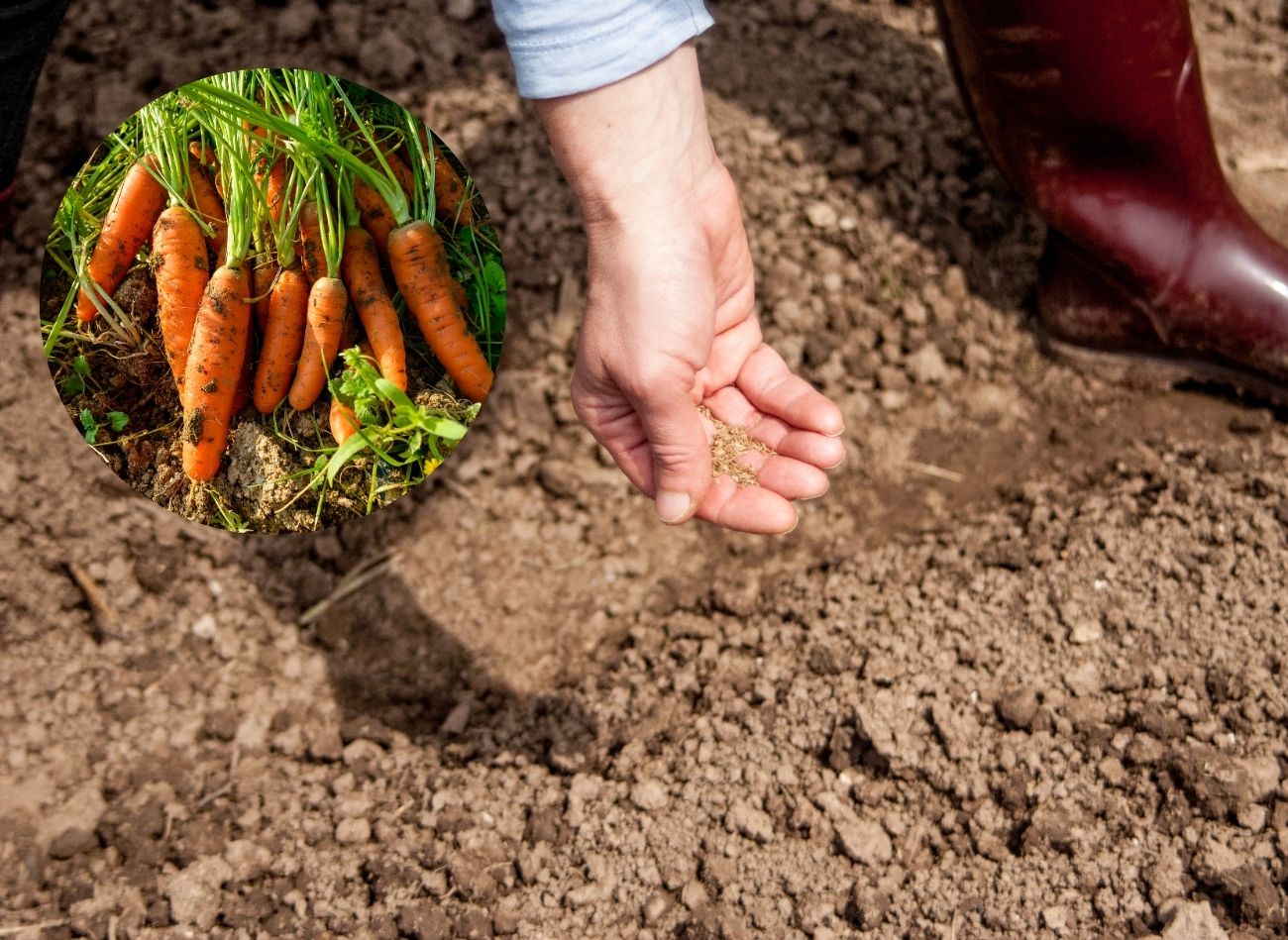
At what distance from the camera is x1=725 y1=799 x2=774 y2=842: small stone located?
181cm

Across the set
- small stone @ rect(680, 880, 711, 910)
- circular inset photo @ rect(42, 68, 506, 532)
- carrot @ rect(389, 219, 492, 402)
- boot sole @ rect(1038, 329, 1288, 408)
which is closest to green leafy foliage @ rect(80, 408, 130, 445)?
circular inset photo @ rect(42, 68, 506, 532)

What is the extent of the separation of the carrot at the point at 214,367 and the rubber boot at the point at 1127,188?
140cm

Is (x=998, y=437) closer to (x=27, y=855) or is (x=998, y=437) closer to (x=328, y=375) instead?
(x=328, y=375)

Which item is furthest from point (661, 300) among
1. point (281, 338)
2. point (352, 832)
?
point (352, 832)

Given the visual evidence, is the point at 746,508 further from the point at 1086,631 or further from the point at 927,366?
the point at 927,366

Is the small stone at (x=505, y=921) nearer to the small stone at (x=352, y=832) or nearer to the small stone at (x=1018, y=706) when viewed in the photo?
the small stone at (x=352, y=832)

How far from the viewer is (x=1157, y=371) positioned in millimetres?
2414

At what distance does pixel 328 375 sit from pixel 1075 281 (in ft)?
5.38

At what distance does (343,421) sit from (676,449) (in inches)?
18.9

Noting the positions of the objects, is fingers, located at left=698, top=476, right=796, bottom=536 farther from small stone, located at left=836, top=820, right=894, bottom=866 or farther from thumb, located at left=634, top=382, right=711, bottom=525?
small stone, located at left=836, top=820, right=894, bottom=866

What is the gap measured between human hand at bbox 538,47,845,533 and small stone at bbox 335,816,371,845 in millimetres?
741

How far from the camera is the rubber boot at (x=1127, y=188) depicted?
200cm

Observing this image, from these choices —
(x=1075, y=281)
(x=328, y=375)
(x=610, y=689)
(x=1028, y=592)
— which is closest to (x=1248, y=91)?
(x=1075, y=281)

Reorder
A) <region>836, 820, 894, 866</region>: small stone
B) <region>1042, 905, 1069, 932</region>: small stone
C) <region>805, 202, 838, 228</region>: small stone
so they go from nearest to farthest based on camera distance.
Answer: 1. <region>1042, 905, 1069, 932</region>: small stone
2. <region>836, 820, 894, 866</region>: small stone
3. <region>805, 202, 838, 228</region>: small stone
